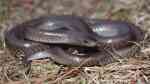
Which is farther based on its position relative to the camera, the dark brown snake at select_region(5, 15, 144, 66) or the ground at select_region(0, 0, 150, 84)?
the dark brown snake at select_region(5, 15, 144, 66)

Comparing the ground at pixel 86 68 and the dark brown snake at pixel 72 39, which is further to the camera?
the dark brown snake at pixel 72 39

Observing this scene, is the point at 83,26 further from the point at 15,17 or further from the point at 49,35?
the point at 15,17

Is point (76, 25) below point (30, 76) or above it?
above

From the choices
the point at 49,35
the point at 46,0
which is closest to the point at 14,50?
the point at 49,35

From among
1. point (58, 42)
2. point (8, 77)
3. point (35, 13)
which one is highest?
point (35, 13)

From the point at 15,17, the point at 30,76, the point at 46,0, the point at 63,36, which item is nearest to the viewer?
the point at 30,76
